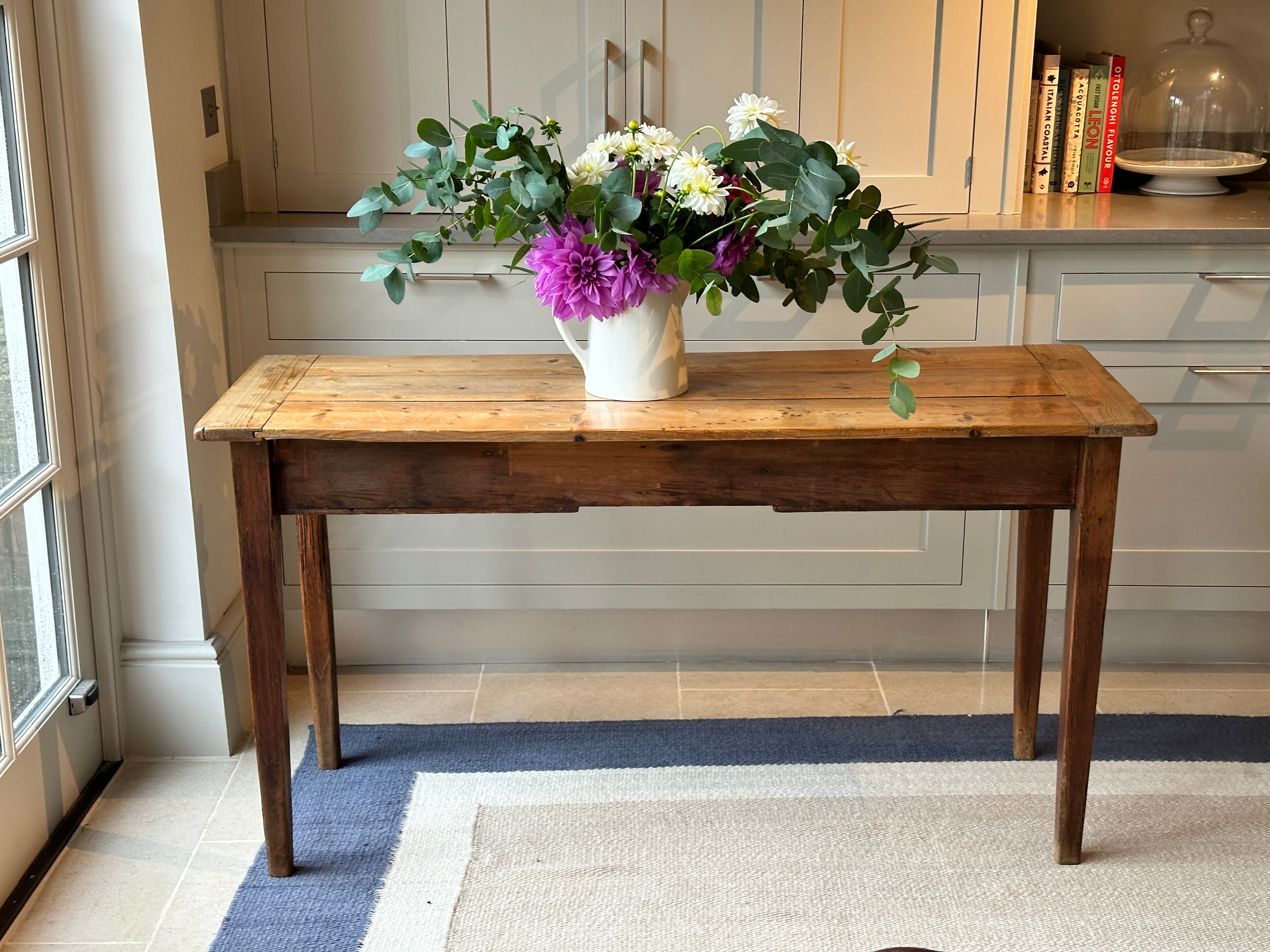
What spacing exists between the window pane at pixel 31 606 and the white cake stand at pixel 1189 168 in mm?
2365

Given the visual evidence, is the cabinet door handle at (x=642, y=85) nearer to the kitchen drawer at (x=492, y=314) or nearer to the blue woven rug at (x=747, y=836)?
the kitchen drawer at (x=492, y=314)

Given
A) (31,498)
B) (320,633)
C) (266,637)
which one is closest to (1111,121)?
(320,633)

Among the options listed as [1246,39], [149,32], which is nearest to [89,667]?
[149,32]

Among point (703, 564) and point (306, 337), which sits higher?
point (306, 337)

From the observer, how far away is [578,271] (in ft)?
5.65

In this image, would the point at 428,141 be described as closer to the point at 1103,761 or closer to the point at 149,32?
the point at 149,32

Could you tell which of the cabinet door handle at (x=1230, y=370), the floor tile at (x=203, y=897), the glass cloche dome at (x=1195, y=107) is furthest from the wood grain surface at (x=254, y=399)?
the glass cloche dome at (x=1195, y=107)

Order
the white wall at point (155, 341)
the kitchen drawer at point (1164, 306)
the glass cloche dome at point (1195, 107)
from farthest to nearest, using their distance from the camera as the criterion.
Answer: the glass cloche dome at point (1195, 107) → the kitchen drawer at point (1164, 306) → the white wall at point (155, 341)

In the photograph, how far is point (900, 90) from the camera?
2.59 m

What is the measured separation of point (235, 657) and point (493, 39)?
4.43 ft

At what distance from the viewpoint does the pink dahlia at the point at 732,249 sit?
5.63 ft

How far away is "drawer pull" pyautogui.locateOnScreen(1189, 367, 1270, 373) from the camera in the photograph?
2.49 metres

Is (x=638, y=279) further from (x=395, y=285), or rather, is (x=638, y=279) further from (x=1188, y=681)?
(x=1188, y=681)

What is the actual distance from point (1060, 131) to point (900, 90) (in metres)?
0.46
